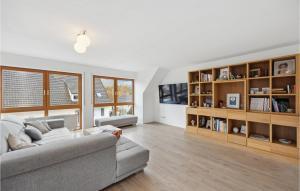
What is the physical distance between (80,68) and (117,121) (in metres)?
2.22

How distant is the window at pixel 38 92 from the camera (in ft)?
11.7

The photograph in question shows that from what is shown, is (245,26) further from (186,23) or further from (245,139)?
(245,139)

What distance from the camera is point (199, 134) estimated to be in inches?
157

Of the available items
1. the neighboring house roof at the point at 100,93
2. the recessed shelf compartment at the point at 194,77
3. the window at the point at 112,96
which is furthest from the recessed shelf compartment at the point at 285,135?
the neighboring house roof at the point at 100,93

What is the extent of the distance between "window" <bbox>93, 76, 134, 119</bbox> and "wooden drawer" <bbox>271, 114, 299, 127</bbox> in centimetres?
483

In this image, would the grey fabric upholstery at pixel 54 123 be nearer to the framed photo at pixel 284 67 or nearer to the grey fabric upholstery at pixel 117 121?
the grey fabric upholstery at pixel 117 121

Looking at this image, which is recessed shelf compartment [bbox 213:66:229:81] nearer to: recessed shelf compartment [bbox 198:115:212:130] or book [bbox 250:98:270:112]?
book [bbox 250:98:270:112]

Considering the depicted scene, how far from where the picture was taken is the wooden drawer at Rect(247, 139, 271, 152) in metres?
2.81

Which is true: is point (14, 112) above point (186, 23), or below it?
below

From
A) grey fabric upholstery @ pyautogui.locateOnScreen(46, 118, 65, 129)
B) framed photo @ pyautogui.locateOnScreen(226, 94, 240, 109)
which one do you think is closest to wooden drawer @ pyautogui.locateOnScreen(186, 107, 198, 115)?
framed photo @ pyautogui.locateOnScreen(226, 94, 240, 109)

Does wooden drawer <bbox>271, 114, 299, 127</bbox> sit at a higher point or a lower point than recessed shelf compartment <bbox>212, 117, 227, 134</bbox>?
higher

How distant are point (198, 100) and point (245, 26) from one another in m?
2.57

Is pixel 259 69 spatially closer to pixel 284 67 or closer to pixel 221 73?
pixel 284 67

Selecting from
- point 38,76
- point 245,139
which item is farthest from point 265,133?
point 38,76
